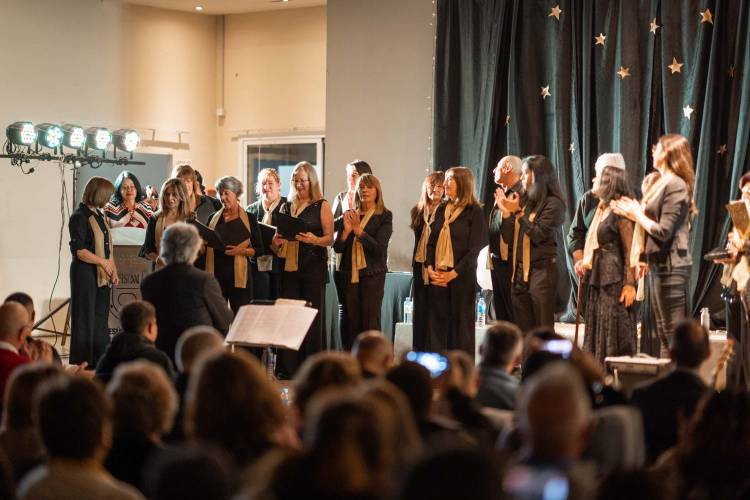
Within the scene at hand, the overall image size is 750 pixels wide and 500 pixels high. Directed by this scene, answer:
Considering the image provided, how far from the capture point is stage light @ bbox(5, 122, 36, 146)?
955cm

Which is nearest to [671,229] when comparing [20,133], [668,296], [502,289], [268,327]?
[668,296]

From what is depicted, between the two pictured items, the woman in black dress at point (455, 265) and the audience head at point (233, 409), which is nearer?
the audience head at point (233, 409)

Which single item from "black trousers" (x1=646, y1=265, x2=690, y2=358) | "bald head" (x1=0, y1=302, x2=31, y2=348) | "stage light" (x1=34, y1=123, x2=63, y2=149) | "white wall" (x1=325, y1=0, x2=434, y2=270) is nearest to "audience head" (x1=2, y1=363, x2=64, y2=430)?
"bald head" (x1=0, y1=302, x2=31, y2=348)

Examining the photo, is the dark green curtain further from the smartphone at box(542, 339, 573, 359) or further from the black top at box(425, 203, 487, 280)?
the smartphone at box(542, 339, 573, 359)

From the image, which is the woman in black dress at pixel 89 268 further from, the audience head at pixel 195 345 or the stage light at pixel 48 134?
the audience head at pixel 195 345

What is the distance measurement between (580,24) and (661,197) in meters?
3.23

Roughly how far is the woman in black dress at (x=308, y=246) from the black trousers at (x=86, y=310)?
4.66 ft

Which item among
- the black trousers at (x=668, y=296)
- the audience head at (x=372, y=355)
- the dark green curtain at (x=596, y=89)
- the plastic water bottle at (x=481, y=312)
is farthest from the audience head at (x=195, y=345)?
the dark green curtain at (x=596, y=89)

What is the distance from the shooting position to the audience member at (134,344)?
459cm

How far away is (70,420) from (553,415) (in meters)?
1.13

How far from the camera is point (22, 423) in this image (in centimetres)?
315

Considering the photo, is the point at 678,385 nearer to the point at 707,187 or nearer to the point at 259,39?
the point at 707,187

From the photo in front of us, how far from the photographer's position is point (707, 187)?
8414 mm

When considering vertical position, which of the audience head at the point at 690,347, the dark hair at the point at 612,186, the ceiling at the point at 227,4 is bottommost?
the audience head at the point at 690,347
